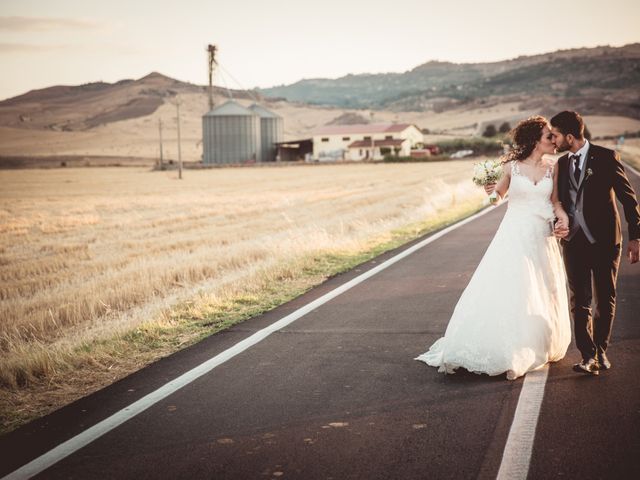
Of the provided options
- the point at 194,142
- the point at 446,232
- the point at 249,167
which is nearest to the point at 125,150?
the point at 194,142

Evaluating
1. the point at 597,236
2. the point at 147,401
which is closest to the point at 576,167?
the point at 597,236

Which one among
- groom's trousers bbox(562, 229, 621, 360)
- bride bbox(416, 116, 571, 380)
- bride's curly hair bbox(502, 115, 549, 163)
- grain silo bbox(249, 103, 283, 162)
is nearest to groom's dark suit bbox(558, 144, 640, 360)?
groom's trousers bbox(562, 229, 621, 360)

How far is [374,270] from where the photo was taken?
1039cm

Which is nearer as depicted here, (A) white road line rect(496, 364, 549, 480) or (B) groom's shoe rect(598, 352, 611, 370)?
(A) white road line rect(496, 364, 549, 480)

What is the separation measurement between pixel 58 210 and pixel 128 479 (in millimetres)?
27648

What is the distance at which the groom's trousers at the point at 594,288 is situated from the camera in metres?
5.29

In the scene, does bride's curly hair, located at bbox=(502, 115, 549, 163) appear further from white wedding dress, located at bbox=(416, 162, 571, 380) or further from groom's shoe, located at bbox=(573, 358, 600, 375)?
groom's shoe, located at bbox=(573, 358, 600, 375)

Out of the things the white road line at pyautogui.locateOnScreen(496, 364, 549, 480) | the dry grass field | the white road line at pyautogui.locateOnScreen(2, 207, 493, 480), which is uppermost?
the white road line at pyautogui.locateOnScreen(496, 364, 549, 480)

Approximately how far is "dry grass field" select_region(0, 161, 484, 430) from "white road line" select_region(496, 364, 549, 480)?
3527 millimetres

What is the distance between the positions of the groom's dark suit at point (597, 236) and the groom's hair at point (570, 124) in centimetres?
20

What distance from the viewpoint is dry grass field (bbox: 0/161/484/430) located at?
19.5 ft

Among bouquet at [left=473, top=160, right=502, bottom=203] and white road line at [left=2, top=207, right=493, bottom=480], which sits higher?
bouquet at [left=473, top=160, right=502, bottom=203]

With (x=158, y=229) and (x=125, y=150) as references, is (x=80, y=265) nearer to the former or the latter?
(x=158, y=229)

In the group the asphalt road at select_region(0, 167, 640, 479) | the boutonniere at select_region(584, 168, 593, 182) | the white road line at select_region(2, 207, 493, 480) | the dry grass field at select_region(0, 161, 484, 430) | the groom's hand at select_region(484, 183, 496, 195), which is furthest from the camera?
the groom's hand at select_region(484, 183, 496, 195)
